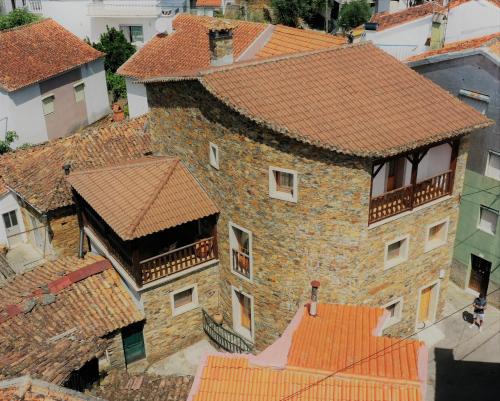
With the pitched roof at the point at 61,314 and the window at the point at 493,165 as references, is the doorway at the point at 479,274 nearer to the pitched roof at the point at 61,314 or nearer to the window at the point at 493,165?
the window at the point at 493,165

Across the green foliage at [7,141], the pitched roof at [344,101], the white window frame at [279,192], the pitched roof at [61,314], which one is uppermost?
the pitched roof at [344,101]

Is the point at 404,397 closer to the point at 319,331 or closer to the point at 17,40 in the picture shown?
the point at 319,331

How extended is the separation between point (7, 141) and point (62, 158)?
9959 millimetres

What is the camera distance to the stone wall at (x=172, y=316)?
979 inches

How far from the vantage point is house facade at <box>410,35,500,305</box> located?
26125 millimetres

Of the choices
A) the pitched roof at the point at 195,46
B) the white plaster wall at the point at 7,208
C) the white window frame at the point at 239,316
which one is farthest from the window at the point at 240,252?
the pitched roof at the point at 195,46

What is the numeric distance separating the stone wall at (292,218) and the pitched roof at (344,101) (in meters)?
0.61

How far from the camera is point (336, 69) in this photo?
79.2 feet

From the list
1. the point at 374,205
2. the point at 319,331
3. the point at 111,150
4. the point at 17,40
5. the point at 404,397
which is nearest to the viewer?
the point at 404,397

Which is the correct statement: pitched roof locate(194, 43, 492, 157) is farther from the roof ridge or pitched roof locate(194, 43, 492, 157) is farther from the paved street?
the paved street

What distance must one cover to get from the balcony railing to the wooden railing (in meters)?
7.14

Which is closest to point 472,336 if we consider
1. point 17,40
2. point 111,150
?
point 111,150

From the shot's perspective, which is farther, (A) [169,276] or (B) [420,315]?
(B) [420,315]

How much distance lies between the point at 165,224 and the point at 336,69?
915cm
